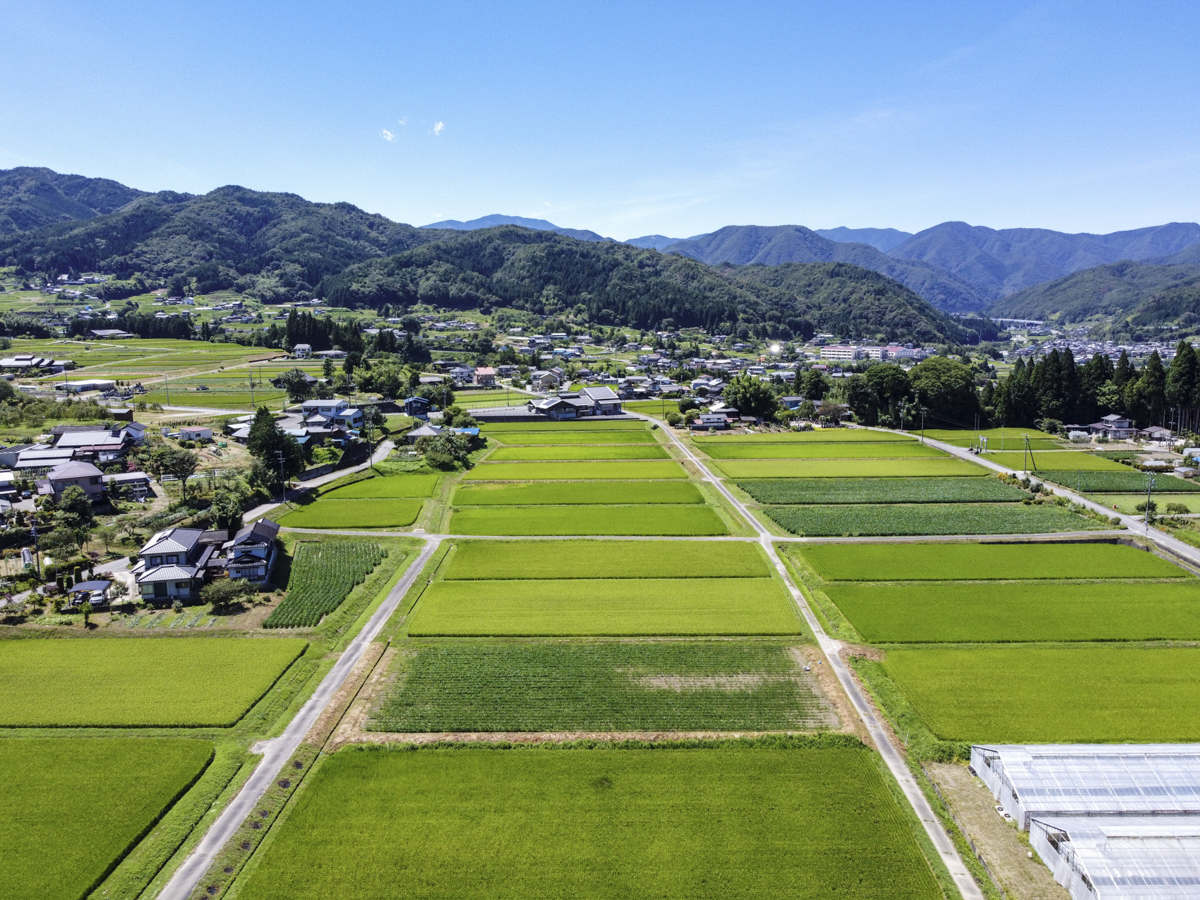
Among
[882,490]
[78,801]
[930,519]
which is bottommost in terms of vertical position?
[78,801]

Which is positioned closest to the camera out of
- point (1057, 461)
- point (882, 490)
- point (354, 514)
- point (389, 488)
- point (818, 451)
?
point (354, 514)

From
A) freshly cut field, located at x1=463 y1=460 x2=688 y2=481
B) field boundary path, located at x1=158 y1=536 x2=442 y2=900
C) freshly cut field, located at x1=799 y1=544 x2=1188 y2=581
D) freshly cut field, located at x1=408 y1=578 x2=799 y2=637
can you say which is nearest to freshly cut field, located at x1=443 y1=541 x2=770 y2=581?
freshly cut field, located at x1=408 y1=578 x2=799 y2=637

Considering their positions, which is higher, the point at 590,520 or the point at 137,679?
the point at 590,520

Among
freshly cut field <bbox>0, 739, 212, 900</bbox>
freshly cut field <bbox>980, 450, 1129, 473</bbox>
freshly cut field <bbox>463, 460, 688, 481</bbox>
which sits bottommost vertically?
freshly cut field <bbox>0, 739, 212, 900</bbox>

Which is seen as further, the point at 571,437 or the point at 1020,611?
the point at 571,437

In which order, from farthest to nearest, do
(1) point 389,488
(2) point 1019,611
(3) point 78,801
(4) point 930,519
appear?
1. (1) point 389,488
2. (4) point 930,519
3. (2) point 1019,611
4. (3) point 78,801

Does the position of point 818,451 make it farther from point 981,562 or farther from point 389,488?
point 389,488

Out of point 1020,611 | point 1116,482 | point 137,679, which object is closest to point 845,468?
point 1116,482

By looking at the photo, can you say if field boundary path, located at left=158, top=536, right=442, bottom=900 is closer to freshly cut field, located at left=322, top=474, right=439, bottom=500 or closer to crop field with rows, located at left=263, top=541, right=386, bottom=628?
crop field with rows, located at left=263, top=541, right=386, bottom=628
